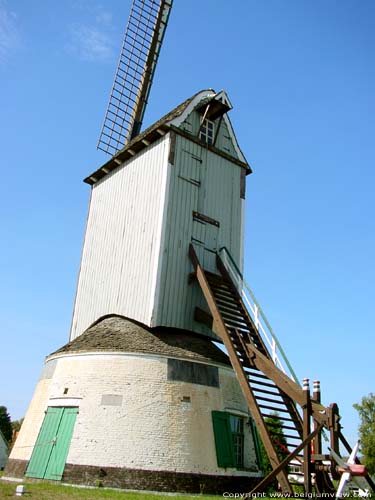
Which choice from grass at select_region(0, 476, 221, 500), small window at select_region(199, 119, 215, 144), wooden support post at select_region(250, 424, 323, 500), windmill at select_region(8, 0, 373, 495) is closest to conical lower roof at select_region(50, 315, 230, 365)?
windmill at select_region(8, 0, 373, 495)

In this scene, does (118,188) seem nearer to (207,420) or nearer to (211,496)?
(207,420)

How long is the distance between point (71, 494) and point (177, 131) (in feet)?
37.5

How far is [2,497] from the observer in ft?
30.7

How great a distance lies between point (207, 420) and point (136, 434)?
1971 mm

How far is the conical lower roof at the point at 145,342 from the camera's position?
13469mm

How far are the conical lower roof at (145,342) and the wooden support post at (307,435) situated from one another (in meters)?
4.04

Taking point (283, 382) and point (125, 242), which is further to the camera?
point (125, 242)

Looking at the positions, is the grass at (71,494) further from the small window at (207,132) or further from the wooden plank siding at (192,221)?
the small window at (207,132)

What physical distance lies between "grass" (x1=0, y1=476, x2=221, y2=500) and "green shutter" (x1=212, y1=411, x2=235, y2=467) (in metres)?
1.38

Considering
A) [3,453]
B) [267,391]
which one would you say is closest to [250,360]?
[267,391]

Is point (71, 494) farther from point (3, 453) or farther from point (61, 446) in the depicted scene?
point (3, 453)

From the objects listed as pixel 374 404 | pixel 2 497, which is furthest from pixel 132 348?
pixel 374 404

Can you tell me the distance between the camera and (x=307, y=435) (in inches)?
376

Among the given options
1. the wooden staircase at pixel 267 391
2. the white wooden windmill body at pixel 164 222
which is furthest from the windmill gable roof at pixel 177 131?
the wooden staircase at pixel 267 391
